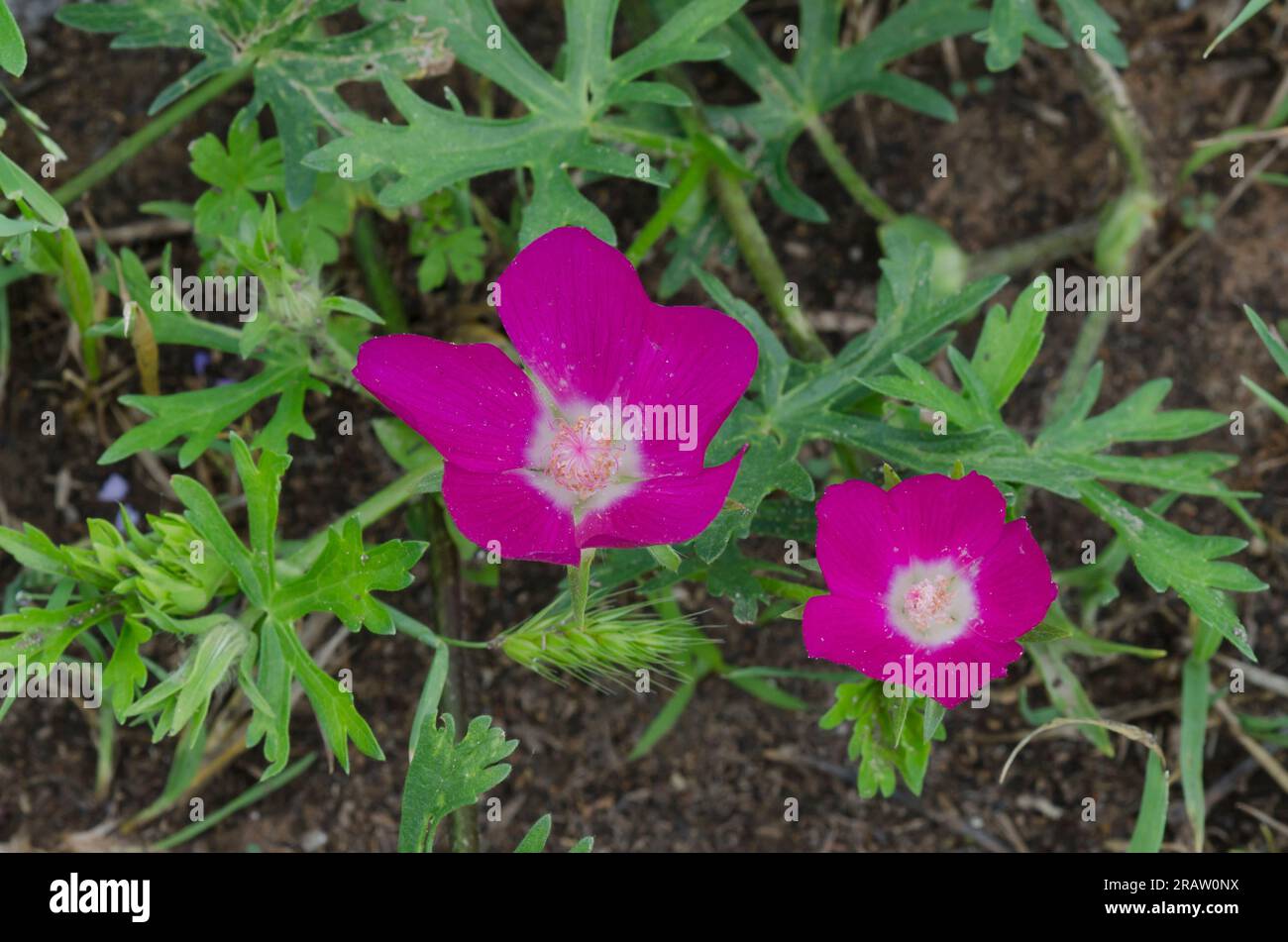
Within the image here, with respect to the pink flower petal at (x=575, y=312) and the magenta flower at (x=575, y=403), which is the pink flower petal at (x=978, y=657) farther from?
the pink flower petal at (x=575, y=312)

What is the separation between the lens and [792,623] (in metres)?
2.93

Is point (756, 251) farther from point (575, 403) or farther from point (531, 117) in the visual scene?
point (575, 403)

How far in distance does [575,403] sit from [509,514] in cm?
22

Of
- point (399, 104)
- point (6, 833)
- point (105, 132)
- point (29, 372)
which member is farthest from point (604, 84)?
point (6, 833)

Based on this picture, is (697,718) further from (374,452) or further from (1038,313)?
(1038,313)

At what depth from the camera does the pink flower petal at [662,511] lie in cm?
180

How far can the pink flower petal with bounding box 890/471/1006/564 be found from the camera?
1941 mm

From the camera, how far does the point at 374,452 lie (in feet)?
9.79

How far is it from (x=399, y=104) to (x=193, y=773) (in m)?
1.50

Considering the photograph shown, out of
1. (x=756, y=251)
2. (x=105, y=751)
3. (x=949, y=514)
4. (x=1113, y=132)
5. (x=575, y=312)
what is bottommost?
(x=105, y=751)

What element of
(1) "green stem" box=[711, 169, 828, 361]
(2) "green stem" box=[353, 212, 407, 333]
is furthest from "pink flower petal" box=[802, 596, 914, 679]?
(2) "green stem" box=[353, 212, 407, 333]

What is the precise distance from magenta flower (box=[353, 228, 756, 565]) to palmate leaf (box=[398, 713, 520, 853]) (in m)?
0.40

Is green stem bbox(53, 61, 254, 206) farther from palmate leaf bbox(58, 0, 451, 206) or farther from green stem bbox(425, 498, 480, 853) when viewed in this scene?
green stem bbox(425, 498, 480, 853)

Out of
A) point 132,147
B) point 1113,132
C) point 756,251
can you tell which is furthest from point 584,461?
point 1113,132
